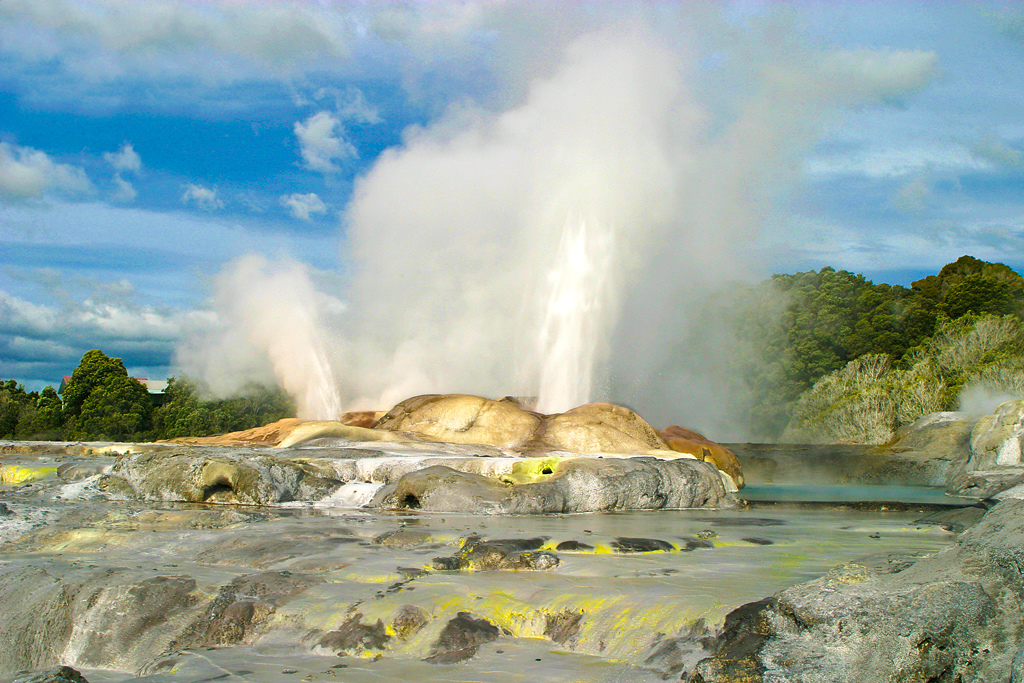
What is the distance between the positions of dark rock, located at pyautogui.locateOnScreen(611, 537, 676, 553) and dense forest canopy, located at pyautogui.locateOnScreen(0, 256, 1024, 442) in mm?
24793

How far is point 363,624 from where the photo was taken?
486 centimetres

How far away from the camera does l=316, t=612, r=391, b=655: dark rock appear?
4.65 m

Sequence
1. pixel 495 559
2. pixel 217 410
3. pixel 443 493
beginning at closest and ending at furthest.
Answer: pixel 495 559 → pixel 443 493 → pixel 217 410

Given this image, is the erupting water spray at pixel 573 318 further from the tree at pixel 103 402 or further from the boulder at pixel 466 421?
the tree at pixel 103 402

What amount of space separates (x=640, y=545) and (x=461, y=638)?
9.01ft

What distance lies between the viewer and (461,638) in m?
4.68

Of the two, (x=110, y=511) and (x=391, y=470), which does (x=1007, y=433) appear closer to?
(x=391, y=470)

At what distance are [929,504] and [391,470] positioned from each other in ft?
24.5

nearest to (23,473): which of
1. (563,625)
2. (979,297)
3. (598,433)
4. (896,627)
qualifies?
(598,433)

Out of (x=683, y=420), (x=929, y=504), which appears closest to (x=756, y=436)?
(x=683, y=420)

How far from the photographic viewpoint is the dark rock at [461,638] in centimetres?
451

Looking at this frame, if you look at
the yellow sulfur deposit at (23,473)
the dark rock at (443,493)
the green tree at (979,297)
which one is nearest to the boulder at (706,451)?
the dark rock at (443,493)

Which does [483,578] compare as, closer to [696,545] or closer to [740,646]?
[740,646]

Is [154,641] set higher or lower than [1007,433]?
lower
